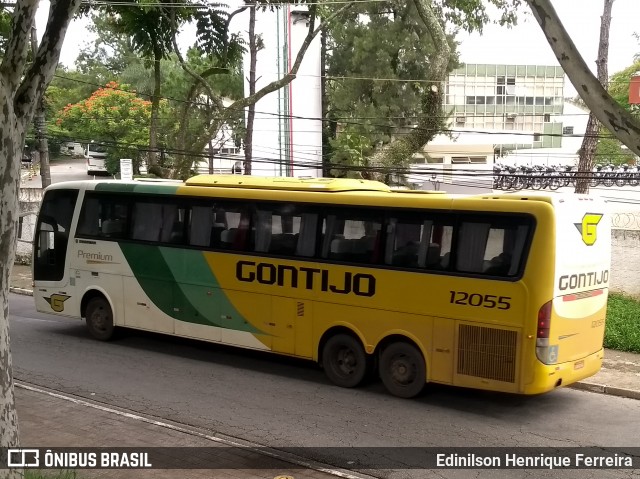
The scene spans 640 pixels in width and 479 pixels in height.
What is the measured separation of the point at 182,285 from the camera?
12984 mm

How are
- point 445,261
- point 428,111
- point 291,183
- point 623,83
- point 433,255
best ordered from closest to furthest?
point 445,261 → point 433,255 → point 291,183 → point 428,111 → point 623,83

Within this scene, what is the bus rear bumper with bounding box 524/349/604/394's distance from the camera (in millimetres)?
9453

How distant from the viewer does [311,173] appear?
40188 mm

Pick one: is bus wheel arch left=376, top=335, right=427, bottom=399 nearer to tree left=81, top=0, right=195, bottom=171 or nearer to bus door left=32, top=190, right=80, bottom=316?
bus door left=32, top=190, right=80, bottom=316

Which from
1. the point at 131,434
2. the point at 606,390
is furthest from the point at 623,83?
the point at 131,434

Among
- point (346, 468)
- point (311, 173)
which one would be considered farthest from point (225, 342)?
point (311, 173)

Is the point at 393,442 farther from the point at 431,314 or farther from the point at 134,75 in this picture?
the point at 134,75

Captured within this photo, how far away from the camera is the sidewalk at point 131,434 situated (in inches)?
306

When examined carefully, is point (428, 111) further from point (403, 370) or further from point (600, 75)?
point (403, 370)

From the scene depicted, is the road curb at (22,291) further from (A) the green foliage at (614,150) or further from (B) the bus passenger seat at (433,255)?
(A) the green foliage at (614,150)

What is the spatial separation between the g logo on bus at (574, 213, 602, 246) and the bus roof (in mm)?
3233

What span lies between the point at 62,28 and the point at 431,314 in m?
6.05

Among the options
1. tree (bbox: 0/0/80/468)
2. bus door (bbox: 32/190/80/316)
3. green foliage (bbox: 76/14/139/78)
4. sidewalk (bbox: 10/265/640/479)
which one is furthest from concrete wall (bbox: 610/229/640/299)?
green foliage (bbox: 76/14/139/78)

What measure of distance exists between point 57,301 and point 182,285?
3.57 meters
